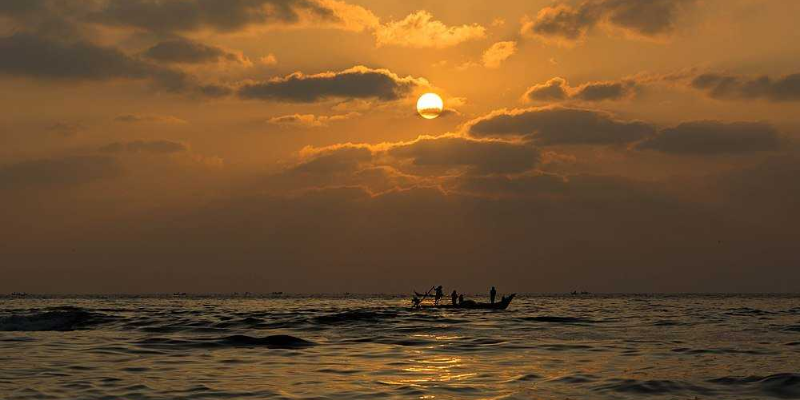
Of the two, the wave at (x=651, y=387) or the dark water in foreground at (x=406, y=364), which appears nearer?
the dark water in foreground at (x=406, y=364)

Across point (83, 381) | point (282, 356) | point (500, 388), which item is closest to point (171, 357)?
point (282, 356)

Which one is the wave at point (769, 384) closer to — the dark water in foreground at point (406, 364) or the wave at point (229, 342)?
the dark water in foreground at point (406, 364)

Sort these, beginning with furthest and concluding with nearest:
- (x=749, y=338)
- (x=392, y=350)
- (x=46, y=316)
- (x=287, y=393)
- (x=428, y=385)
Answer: (x=46, y=316)
(x=749, y=338)
(x=392, y=350)
(x=428, y=385)
(x=287, y=393)

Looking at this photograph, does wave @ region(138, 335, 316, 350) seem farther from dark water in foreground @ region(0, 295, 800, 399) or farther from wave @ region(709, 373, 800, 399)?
wave @ region(709, 373, 800, 399)

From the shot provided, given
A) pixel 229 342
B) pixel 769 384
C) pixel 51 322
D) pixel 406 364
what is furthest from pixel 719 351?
pixel 51 322

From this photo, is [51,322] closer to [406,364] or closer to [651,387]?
[406,364]

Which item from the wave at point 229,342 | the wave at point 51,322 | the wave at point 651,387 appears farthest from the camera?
the wave at point 51,322

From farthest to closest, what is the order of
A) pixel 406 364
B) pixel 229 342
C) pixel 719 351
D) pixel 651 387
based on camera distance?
pixel 229 342 < pixel 719 351 < pixel 406 364 < pixel 651 387

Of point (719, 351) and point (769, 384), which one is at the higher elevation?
point (719, 351)

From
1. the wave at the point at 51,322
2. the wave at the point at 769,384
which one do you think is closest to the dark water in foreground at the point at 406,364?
the wave at the point at 769,384

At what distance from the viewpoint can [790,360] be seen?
28.6 metres

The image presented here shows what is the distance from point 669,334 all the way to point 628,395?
2445 cm

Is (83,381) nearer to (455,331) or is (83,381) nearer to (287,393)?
(287,393)

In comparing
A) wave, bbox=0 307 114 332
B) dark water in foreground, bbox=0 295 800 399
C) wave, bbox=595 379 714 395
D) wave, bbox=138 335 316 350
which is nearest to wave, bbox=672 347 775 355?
dark water in foreground, bbox=0 295 800 399
